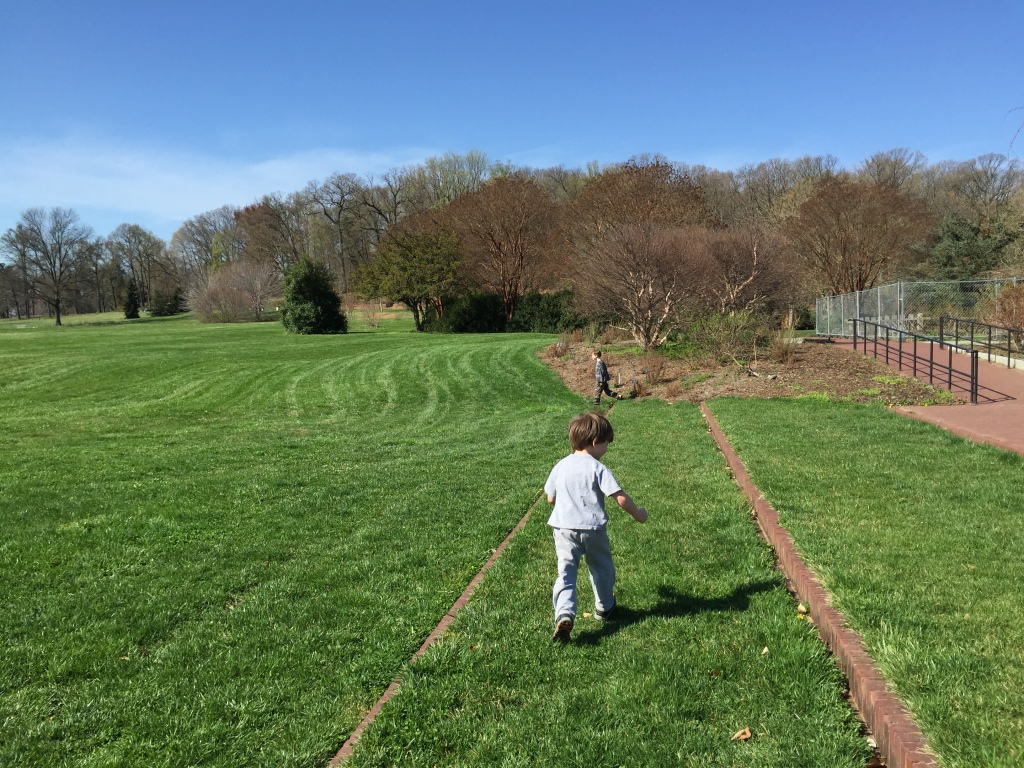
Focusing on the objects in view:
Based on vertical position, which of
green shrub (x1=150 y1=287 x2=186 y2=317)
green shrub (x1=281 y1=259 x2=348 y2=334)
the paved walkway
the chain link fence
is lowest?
the paved walkway

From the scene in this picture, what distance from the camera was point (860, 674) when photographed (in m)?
3.08

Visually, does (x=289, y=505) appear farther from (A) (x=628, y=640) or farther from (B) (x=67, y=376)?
(B) (x=67, y=376)

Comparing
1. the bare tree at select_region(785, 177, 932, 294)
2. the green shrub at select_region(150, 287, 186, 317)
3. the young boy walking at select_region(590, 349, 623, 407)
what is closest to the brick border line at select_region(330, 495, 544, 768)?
the young boy walking at select_region(590, 349, 623, 407)

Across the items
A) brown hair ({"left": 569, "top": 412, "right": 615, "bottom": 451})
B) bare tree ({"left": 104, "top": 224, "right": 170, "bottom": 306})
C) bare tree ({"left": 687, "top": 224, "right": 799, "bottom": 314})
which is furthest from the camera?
bare tree ({"left": 104, "top": 224, "right": 170, "bottom": 306})

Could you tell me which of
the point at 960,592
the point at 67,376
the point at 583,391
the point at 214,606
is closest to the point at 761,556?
the point at 960,592

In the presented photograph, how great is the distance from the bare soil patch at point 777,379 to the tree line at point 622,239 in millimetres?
3537

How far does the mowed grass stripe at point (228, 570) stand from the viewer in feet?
9.87

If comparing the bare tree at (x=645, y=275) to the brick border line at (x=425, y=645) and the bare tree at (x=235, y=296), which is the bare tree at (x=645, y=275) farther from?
the bare tree at (x=235, y=296)

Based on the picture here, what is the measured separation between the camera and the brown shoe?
12.2 feet

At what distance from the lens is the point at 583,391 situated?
18.2m

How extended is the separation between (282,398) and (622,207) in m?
25.7

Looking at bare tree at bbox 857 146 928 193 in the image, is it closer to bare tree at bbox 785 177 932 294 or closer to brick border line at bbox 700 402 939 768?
bare tree at bbox 785 177 932 294

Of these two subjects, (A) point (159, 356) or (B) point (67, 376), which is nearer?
(B) point (67, 376)

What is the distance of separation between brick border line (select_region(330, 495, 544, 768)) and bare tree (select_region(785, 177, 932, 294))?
36198 millimetres
